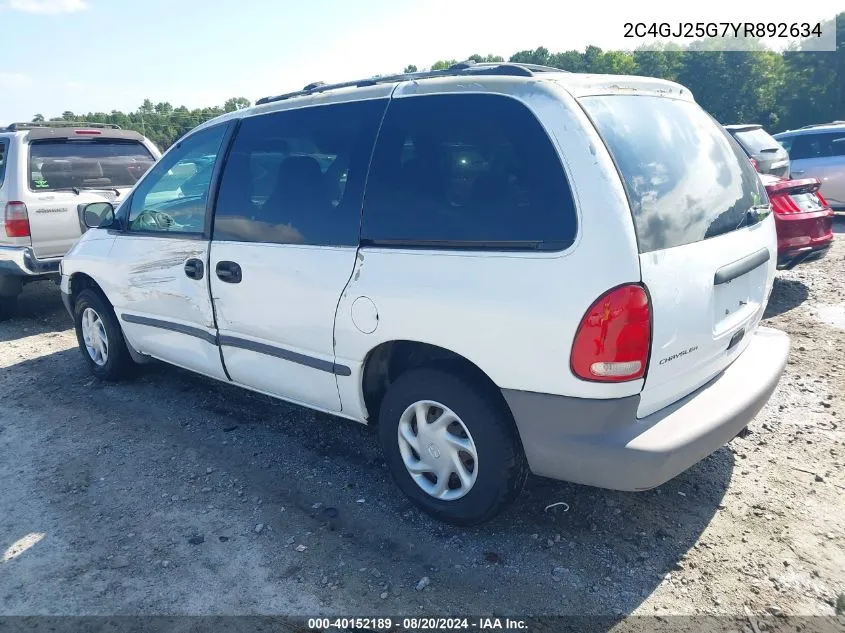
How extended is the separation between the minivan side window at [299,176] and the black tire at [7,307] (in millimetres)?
4630

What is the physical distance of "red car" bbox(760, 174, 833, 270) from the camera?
6.03 metres

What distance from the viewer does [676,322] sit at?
96.4 inches

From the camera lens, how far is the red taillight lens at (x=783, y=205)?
6.04 metres

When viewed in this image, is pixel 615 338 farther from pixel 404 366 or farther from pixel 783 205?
pixel 783 205

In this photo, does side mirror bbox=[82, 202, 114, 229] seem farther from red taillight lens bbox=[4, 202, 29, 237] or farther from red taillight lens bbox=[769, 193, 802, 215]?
red taillight lens bbox=[769, 193, 802, 215]

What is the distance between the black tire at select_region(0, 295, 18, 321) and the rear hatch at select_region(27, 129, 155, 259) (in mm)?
940

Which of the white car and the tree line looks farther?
the tree line

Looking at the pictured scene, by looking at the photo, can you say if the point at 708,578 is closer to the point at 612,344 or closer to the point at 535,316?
the point at 612,344

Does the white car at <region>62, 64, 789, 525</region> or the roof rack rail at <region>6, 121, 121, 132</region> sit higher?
the roof rack rail at <region>6, 121, 121, 132</region>

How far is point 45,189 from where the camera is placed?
6.55 meters

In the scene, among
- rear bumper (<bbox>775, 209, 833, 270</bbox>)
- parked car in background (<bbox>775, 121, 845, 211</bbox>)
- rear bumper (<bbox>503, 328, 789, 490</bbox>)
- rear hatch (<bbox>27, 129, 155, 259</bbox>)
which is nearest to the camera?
rear bumper (<bbox>503, 328, 789, 490</bbox>)

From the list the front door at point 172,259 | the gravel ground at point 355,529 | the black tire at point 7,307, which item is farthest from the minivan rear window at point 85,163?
the gravel ground at point 355,529

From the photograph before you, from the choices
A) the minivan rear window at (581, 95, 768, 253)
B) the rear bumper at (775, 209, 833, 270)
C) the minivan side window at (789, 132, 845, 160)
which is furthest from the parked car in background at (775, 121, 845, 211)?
the minivan rear window at (581, 95, 768, 253)

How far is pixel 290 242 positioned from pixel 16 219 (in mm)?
4484
